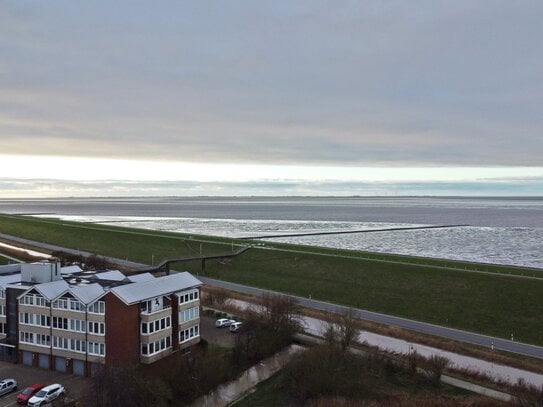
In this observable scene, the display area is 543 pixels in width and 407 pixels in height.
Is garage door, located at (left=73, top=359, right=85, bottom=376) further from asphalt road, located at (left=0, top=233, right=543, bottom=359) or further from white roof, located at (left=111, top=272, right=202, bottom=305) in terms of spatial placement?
asphalt road, located at (left=0, top=233, right=543, bottom=359)

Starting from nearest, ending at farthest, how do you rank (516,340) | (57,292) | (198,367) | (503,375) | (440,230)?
(198,367) < (503,375) < (57,292) < (516,340) < (440,230)

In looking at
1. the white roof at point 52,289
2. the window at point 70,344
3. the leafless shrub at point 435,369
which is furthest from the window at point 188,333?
the leafless shrub at point 435,369

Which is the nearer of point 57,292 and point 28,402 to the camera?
point 28,402

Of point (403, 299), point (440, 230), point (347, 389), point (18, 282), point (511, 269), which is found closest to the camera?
point (347, 389)

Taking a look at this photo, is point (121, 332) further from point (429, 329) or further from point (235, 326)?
point (429, 329)

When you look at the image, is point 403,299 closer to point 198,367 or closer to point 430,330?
point 430,330

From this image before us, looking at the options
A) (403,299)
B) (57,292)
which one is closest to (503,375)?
(403,299)

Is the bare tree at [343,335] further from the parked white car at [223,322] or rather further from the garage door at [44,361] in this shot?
the garage door at [44,361]
